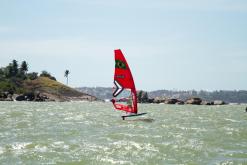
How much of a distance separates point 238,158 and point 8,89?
176891mm

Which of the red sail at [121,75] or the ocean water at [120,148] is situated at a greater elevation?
the red sail at [121,75]

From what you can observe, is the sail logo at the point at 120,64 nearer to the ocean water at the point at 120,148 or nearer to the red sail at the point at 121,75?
the red sail at the point at 121,75

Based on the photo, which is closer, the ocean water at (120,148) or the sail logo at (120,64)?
the ocean water at (120,148)

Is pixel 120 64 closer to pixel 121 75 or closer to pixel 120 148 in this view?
pixel 121 75

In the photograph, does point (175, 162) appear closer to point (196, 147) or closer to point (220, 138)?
point (196, 147)

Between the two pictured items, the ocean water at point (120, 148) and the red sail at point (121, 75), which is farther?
the red sail at point (121, 75)

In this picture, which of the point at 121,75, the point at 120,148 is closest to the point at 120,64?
the point at 121,75

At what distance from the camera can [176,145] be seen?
2936 cm

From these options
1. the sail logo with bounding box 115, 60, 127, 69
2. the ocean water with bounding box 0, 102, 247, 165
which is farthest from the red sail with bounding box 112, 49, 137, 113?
the ocean water with bounding box 0, 102, 247, 165

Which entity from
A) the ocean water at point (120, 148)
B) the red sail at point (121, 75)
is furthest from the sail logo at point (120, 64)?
the ocean water at point (120, 148)

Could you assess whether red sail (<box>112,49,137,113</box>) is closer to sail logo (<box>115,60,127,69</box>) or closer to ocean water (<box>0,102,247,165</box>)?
sail logo (<box>115,60,127,69</box>)

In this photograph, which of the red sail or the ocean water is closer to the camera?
the ocean water

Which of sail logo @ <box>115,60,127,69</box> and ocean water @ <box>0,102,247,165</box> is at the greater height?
sail logo @ <box>115,60,127,69</box>

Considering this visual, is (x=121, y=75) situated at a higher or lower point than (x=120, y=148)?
higher
